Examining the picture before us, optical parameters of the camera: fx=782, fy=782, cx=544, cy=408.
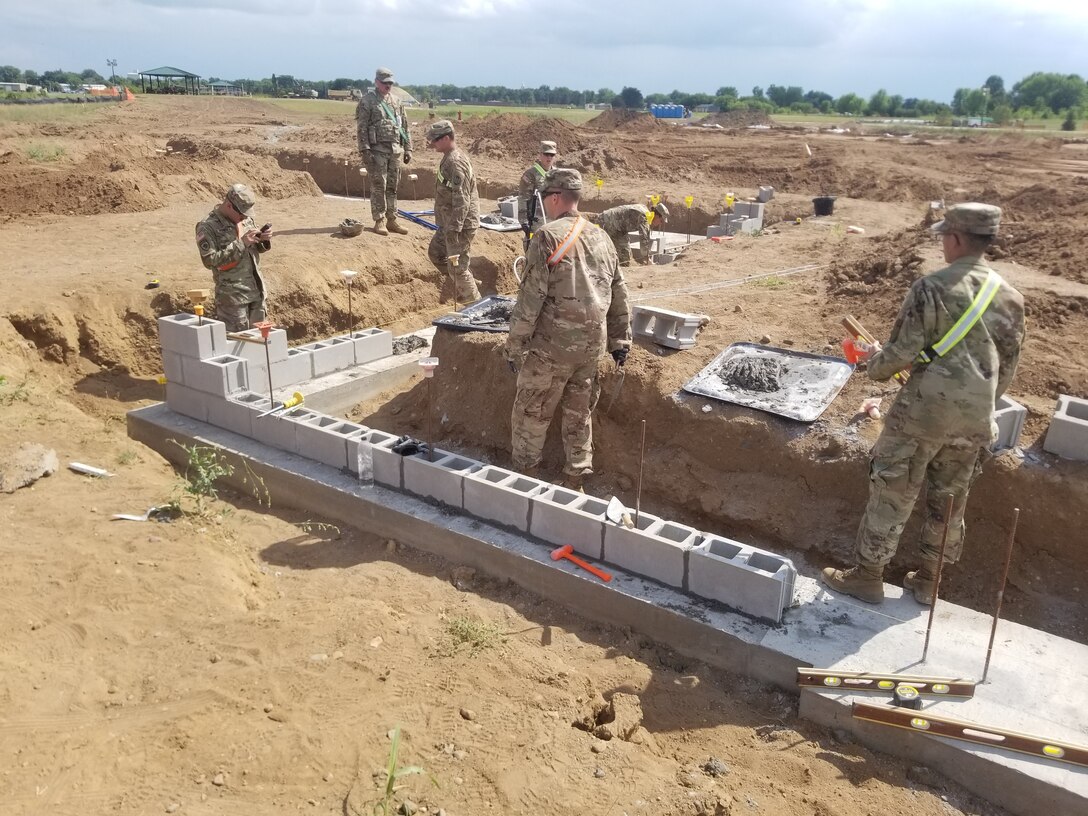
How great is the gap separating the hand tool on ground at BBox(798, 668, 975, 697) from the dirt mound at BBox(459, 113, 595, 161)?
20.3 meters

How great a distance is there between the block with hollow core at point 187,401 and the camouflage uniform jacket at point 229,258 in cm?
96

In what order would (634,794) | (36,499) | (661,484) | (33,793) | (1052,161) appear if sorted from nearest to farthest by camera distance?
(33,793), (634,794), (36,499), (661,484), (1052,161)

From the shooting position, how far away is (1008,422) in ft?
16.5

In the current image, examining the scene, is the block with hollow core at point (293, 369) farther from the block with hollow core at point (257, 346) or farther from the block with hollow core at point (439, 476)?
the block with hollow core at point (439, 476)

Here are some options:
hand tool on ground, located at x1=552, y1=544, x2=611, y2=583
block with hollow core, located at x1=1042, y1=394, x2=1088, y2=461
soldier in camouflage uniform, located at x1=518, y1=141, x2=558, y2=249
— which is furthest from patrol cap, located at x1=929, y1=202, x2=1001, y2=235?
soldier in camouflage uniform, located at x1=518, y1=141, x2=558, y2=249

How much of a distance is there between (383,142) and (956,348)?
923cm

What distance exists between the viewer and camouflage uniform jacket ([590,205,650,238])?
7727mm

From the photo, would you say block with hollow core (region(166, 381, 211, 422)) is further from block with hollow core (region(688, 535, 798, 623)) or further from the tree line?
the tree line

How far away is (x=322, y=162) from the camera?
19.8 metres

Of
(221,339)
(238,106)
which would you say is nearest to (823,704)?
(221,339)

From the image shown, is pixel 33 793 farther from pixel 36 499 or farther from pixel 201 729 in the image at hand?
pixel 36 499

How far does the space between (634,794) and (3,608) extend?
3273mm

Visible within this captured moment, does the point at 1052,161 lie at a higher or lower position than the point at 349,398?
higher

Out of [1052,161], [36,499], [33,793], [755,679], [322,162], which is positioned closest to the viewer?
[33,793]
